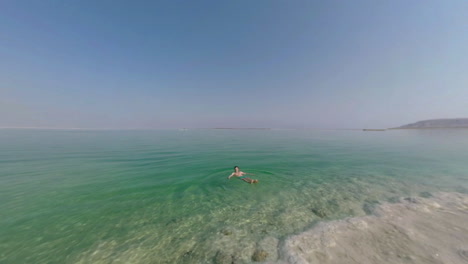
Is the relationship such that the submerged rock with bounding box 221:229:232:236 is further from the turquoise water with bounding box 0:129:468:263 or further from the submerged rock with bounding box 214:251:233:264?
the submerged rock with bounding box 214:251:233:264

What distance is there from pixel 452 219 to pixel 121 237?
1492 cm

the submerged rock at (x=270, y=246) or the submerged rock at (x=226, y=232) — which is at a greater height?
the submerged rock at (x=270, y=246)

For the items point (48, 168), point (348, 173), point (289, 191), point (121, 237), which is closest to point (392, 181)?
point (348, 173)

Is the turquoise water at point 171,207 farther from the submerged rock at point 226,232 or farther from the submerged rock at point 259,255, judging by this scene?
the submerged rock at point 259,255

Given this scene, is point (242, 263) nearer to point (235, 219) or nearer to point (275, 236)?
point (275, 236)

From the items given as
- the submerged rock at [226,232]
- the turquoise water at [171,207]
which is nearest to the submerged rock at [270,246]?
the turquoise water at [171,207]

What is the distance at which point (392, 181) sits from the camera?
13242mm

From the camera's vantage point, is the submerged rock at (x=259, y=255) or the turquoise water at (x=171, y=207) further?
the turquoise water at (x=171, y=207)

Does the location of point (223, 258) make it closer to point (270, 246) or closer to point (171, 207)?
point (270, 246)

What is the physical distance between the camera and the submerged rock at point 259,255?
5.74m

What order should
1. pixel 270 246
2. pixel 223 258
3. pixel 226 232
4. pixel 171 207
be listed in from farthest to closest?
pixel 171 207 → pixel 226 232 → pixel 270 246 → pixel 223 258

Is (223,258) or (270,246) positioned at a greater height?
(270,246)

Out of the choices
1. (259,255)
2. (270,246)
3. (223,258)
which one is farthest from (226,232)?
(270,246)

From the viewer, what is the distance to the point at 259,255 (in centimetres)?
592
